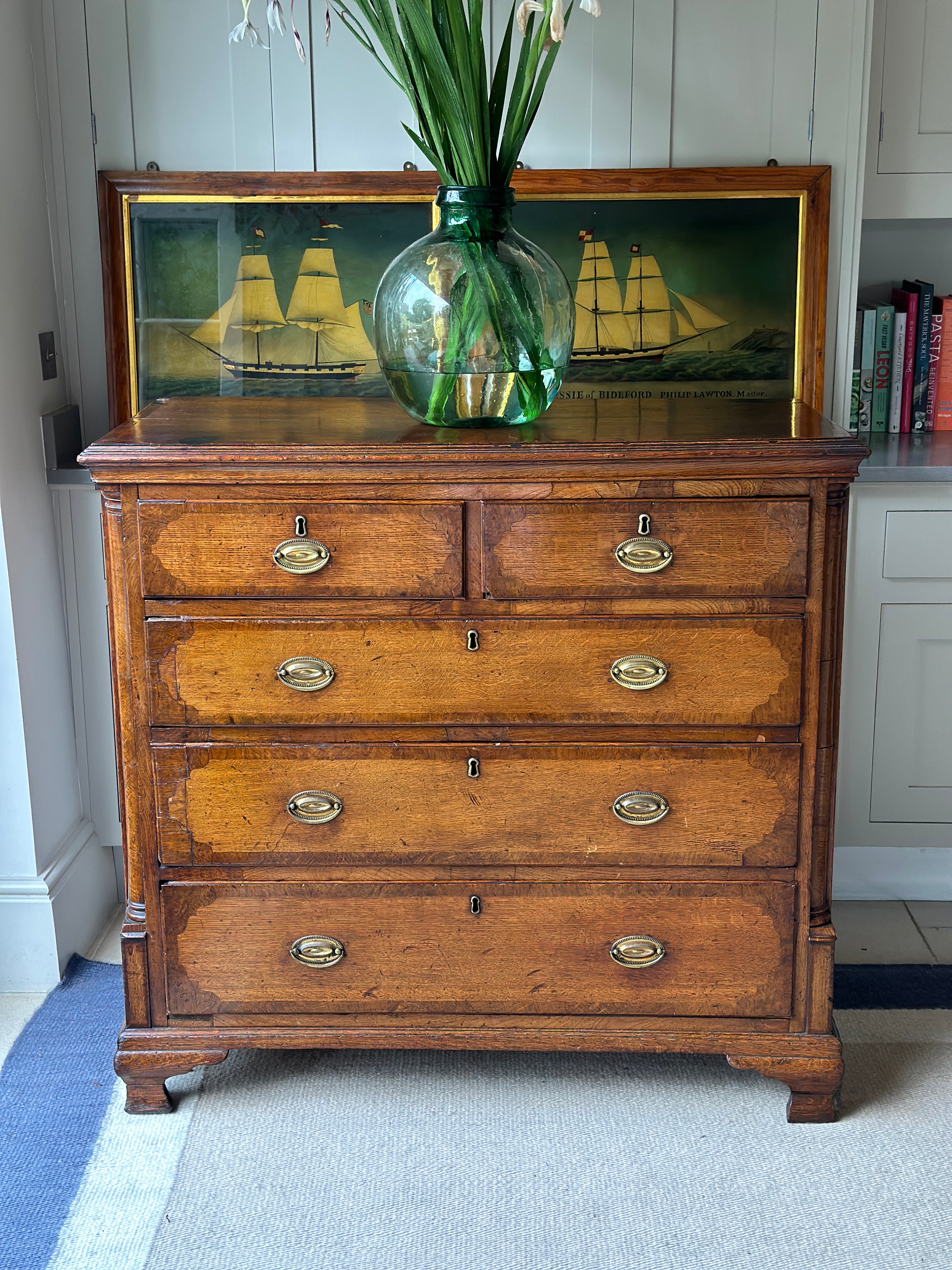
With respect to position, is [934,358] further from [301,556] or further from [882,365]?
[301,556]

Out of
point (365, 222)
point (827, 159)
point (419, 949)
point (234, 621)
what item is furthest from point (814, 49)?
point (419, 949)

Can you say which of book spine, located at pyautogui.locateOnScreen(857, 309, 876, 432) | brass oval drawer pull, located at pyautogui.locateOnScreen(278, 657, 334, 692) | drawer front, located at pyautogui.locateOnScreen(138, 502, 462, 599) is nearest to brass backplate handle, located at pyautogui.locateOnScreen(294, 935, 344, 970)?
brass oval drawer pull, located at pyautogui.locateOnScreen(278, 657, 334, 692)

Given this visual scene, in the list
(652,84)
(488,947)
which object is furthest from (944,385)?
(488,947)

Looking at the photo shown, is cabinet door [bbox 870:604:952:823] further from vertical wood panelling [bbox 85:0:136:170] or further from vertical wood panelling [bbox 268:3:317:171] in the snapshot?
vertical wood panelling [bbox 85:0:136:170]

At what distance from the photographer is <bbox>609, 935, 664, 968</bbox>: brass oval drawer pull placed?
1878mm

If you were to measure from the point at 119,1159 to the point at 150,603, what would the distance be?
856 millimetres

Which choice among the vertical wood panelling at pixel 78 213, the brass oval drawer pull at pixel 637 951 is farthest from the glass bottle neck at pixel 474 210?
the brass oval drawer pull at pixel 637 951

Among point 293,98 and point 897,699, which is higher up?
point 293,98

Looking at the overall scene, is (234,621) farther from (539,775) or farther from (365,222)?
(365,222)

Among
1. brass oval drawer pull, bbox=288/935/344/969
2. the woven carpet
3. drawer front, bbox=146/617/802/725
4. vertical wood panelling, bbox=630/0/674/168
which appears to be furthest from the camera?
vertical wood panelling, bbox=630/0/674/168

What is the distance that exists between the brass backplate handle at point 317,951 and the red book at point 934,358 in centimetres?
172

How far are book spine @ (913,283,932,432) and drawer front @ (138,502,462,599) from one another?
1367 millimetres

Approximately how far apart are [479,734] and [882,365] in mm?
1386

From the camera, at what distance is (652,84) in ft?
7.35
